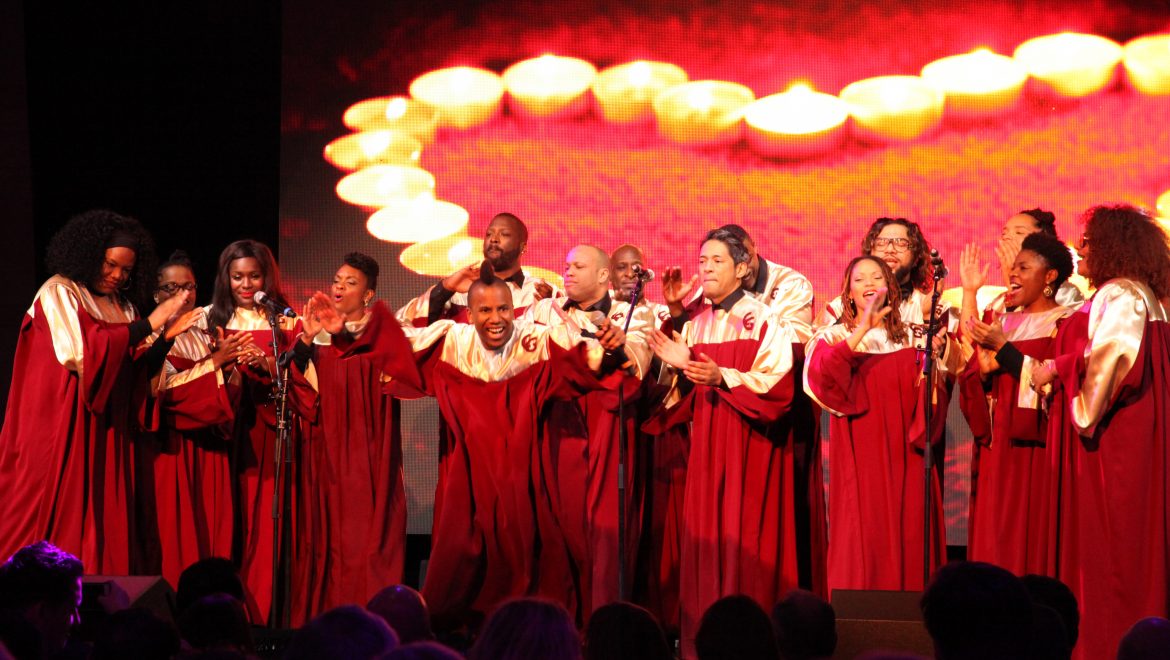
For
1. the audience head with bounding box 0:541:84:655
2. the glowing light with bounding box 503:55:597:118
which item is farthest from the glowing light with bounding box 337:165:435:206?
the audience head with bounding box 0:541:84:655

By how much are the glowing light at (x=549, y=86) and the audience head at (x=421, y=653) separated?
6963 millimetres

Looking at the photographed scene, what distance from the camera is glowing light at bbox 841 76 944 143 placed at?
8.94m

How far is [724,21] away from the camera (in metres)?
9.09

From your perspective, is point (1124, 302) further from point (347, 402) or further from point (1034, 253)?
point (347, 402)

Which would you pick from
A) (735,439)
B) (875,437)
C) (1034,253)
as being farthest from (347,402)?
(1034,253)

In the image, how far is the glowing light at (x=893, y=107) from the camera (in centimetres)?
894

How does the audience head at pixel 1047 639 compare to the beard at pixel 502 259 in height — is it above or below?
below

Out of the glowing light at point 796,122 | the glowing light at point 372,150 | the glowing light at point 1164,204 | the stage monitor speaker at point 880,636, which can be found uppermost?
the glowing light at point 796,122

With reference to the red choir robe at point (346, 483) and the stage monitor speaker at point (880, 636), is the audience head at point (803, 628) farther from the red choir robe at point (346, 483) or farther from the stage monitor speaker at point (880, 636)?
the red choir robe at point (346, 483)

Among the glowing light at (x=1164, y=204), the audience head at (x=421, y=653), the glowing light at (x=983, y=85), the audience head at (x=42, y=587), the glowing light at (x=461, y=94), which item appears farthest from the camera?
the glowing light at (x=461, y=94)

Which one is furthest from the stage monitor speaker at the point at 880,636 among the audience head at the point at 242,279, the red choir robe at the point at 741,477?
the audience head at the point at 242,279

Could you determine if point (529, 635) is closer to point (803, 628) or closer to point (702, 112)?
point (803, 628)

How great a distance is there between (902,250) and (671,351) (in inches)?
61.1

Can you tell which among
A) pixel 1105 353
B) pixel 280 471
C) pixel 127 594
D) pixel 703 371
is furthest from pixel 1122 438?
pixel 127 594
